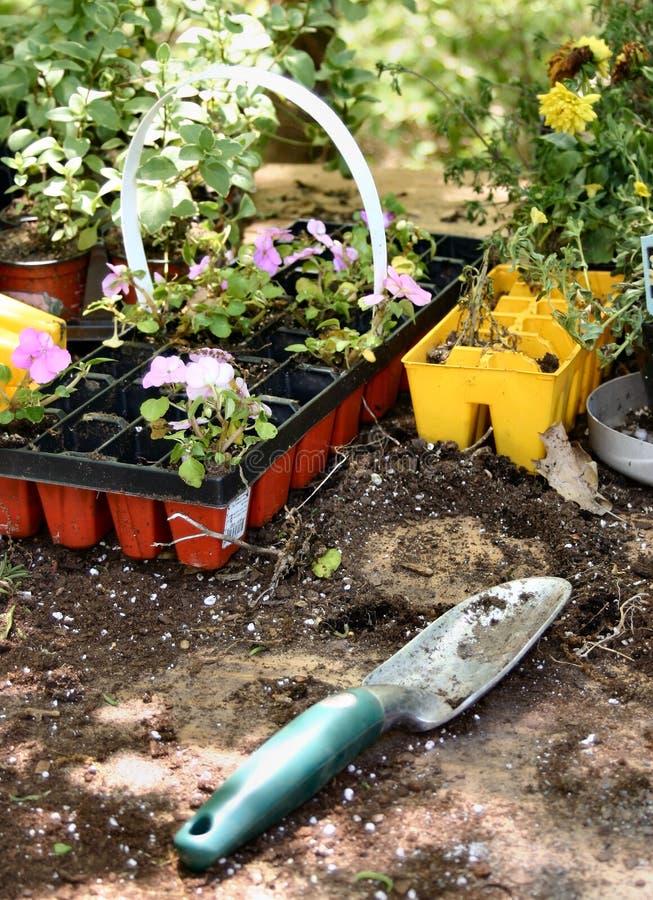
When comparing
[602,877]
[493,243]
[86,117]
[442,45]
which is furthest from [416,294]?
[442,45]

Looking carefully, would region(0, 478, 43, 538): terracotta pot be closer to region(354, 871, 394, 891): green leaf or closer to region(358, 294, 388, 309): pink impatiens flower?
region(358, 294, 388, 309): pink impatiens flower

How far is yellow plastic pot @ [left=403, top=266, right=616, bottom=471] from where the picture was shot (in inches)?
104

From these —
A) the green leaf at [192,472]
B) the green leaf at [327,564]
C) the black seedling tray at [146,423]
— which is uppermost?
the green leaf at [192,472]

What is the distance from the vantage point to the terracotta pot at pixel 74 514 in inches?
96.3

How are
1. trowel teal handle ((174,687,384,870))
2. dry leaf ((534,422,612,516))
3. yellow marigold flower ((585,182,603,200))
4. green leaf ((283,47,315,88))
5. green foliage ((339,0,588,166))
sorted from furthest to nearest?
green foliage ((339,0,588,166)), green leaf ((283,47,315,88)), yellow marigold flower ((585,182,603,200)), dry leaf ((534,422,612,516)), trowel teal handle ((174,687,384,870))

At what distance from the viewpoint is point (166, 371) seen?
2.37 metres

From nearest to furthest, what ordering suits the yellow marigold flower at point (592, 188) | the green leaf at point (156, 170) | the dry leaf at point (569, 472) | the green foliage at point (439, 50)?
the dry leaf at point (569, 472) → the green leaf at point (156, 170) → the yellow marigold flower at point (592, 188) → the green foliage at point (439, 50)

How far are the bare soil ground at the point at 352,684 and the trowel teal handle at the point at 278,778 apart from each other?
8 cm

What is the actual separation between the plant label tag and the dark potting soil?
6 centimetres

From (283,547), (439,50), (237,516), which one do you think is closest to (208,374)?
(237,516)

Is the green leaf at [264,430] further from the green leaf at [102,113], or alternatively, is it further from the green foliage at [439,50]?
the green foliage at [439,50]

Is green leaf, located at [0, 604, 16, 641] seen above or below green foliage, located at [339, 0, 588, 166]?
below

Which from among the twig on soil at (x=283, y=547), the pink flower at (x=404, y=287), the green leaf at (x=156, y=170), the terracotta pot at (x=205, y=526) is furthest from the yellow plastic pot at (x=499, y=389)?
the green leaf at (x=156, y=170)

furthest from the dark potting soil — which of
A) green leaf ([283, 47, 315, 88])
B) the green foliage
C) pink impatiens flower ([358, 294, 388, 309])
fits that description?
the green foliage
